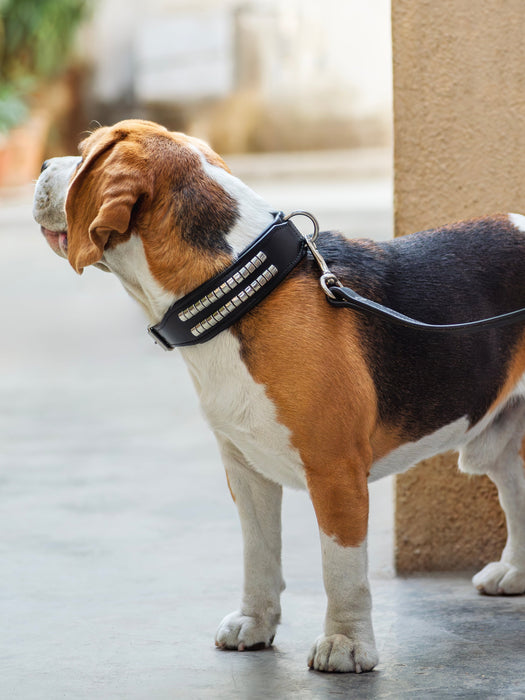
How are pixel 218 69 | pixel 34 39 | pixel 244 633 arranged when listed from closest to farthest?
1. pixel 244 633
2. pixel 34 39
3. pixel 218 69

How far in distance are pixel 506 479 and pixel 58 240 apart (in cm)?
155

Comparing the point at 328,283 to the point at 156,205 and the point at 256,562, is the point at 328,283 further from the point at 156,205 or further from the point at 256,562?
the point at 256,562

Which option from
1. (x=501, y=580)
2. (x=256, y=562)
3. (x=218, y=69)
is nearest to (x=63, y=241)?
(x=256, y=562)

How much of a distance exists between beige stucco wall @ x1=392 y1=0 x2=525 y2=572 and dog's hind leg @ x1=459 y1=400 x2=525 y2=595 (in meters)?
0.69

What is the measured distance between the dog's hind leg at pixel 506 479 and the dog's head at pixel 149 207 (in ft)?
3.69

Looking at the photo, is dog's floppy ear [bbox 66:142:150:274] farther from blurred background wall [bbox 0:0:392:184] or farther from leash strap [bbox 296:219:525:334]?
blurred background wall [bbox 0:0:392:184]

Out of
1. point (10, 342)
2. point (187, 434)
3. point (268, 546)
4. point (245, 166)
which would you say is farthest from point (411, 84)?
point (245, 166)

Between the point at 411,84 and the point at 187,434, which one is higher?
the point at 411,84

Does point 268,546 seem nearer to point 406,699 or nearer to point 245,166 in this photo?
point 406,699

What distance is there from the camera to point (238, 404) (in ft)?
8.63

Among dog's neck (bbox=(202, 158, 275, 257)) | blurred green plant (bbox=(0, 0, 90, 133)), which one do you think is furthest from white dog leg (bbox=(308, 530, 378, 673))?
blurred green plant (bbox=(0, 0, 90, 133))

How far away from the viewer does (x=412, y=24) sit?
11.2ft

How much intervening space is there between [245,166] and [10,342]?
870 cm

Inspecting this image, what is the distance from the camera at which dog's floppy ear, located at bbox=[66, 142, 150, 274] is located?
8.13ft
